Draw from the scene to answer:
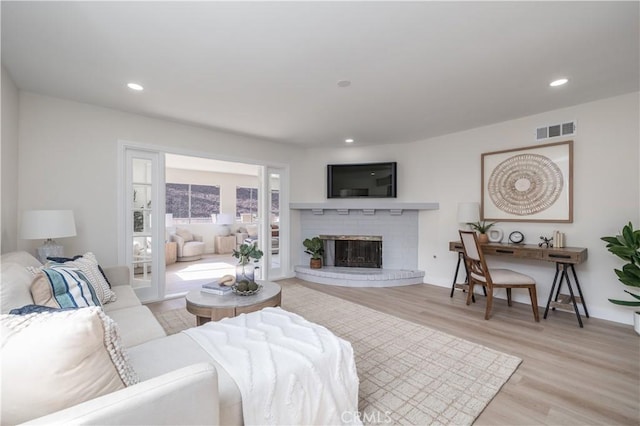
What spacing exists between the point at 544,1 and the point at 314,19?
1.34 m

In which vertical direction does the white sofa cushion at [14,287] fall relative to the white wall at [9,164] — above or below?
below

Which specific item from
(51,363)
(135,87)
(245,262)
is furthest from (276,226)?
(51,363)

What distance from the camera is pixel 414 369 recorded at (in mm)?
2119

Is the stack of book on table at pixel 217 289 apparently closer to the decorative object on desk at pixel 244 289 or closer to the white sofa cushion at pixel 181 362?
the decorative object on desk at pixel 244 289

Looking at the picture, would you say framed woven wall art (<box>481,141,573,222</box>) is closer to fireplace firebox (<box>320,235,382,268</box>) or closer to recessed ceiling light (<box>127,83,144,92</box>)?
fireplace firebox (<box>320,235,382,268</box>)

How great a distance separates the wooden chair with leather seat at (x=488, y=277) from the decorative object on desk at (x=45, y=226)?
13.3 ft

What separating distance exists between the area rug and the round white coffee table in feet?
2.35

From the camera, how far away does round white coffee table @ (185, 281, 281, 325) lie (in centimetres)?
226

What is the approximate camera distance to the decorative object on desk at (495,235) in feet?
12.6

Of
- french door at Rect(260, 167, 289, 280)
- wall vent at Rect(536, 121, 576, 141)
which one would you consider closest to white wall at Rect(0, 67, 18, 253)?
french door at Rect(260, 167, 289, 280)

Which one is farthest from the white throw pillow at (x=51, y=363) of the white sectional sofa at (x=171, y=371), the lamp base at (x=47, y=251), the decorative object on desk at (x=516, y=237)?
the decorative object on desk at (x=516, y=237)

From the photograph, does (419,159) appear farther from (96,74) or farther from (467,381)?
(96,74)

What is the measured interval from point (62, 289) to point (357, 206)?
402 centimetres

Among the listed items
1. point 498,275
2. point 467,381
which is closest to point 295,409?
point 467,381
